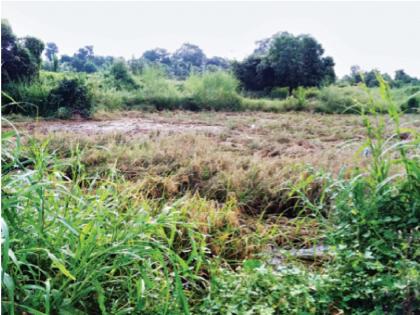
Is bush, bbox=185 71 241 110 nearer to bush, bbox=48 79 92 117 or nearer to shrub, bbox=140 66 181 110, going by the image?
shrub, bbox=140 66 181 110

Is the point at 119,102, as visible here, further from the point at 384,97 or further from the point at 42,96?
the point at 384,97

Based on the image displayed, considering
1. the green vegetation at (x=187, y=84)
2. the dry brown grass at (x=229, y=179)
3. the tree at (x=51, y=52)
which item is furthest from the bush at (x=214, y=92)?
the dry brown grass at (x=229, y=179)

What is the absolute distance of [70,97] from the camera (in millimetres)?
6047

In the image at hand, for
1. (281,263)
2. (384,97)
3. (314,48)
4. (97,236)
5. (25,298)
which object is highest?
(314,48)

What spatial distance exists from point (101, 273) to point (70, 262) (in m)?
0.09

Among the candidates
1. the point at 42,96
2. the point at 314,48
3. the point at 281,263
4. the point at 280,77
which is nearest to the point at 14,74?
the point at 42,96

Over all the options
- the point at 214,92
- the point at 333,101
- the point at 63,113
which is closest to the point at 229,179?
the point at 63,113

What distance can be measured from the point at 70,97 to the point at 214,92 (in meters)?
3.24

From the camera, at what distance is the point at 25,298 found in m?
0.96

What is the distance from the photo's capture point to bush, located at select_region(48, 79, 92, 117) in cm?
598

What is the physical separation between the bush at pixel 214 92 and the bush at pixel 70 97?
2.63 metres

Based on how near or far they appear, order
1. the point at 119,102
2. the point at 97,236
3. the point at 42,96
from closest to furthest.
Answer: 1. the point at 97,236
2. the point at 42,96
3. the point at 119,102

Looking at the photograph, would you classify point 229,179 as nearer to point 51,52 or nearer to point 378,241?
point 378,241

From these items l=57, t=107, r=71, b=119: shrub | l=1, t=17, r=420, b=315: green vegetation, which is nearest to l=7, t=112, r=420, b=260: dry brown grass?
l=1, t=17, r=420, b=315: green vegetation
